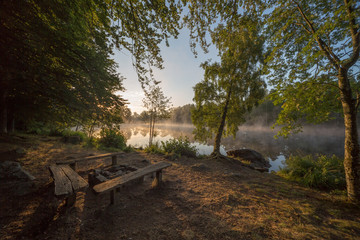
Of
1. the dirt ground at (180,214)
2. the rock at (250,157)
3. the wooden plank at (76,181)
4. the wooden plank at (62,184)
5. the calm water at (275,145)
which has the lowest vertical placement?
the calm water at (275,145)

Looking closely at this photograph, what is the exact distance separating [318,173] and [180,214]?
19.5ft

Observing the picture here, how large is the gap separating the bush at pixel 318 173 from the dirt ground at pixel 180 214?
80 cm

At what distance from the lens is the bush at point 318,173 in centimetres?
465

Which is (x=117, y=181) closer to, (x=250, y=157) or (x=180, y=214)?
(x=180, y=214)

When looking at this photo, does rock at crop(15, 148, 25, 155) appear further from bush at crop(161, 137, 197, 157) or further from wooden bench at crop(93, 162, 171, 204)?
bush at crop(161, 137, 197, 157)

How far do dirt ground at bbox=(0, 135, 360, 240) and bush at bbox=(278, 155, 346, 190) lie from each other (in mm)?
805

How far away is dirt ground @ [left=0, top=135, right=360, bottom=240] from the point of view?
2.29 metres

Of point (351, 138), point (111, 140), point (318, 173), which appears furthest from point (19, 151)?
point (318, 173)

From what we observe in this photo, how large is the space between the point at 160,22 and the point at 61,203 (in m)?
5.00

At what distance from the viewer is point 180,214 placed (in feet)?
9.49

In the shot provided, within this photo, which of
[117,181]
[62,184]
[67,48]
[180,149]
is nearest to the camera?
[62,184]

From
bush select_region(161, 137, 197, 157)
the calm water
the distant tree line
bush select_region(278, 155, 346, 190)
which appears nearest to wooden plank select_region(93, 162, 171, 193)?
the distant tree line

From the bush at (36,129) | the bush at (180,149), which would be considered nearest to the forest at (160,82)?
the bush at (180,149)

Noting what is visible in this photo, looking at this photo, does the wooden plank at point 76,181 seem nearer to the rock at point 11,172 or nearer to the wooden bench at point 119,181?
the wooden bench at point 119,181
